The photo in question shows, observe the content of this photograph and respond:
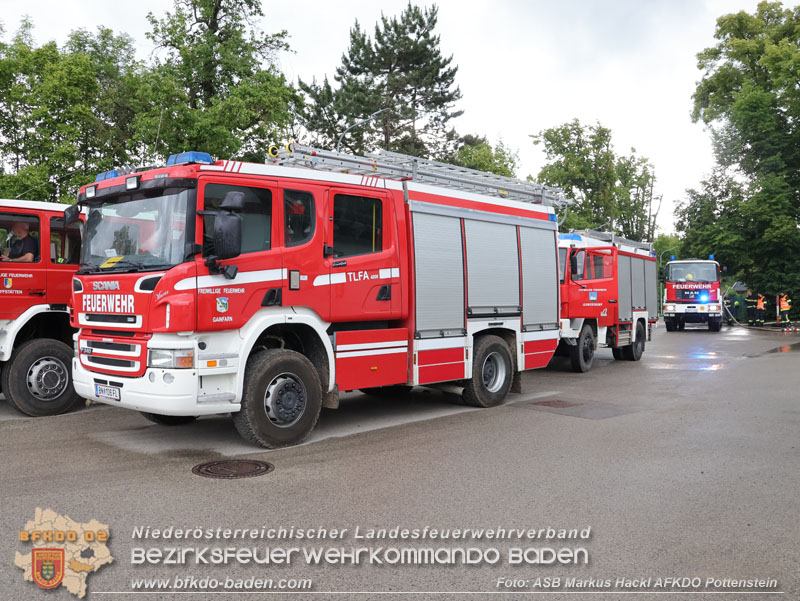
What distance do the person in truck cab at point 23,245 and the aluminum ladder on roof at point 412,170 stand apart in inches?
142

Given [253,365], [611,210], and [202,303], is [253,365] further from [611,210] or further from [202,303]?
[611,210]

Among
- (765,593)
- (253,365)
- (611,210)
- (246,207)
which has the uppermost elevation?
(611,210)

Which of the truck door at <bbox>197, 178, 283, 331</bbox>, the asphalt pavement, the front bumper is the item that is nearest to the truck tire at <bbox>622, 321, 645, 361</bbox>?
the asphalt pavement

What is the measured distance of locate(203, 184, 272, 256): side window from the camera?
21.3 feet

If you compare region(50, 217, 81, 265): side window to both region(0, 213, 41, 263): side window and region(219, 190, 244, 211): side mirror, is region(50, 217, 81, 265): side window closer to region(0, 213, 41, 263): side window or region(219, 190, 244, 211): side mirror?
region(0, 213, 41, 263): side window

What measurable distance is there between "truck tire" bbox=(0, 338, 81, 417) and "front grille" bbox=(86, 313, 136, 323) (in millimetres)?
2245

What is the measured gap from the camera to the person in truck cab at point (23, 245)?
8883 millimetres

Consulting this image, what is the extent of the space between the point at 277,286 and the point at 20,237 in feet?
13.8

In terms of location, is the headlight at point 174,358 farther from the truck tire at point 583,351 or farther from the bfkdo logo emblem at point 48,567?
the truck tire at point 583,351

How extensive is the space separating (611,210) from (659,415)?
144ft

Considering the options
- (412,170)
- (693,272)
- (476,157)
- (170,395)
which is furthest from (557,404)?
(476,157)

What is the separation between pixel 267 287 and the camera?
6.88m

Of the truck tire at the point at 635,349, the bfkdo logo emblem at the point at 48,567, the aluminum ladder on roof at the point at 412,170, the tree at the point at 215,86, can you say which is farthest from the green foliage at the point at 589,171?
the bfkdo logo emblem at the point at 48,567

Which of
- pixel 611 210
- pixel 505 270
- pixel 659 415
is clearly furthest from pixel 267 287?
pixel 611 210
